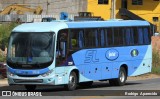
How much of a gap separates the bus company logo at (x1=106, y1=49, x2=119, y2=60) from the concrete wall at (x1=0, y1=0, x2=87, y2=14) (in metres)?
A: 60.4

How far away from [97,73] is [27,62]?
4380 millimetres

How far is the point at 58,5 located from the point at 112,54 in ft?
207

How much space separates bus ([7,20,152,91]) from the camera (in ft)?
74.4

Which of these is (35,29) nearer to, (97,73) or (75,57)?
(75,57)

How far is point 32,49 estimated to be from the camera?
22.8 metres

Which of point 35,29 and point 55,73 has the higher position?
point 35,29

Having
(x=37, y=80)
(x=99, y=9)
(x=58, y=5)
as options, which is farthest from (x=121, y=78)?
(x=58, y=5)

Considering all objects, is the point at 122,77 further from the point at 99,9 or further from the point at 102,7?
the point at 99,9

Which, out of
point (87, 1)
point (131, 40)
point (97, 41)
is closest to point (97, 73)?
point (97, 41)

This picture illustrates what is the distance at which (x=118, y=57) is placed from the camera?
2720 centimetres

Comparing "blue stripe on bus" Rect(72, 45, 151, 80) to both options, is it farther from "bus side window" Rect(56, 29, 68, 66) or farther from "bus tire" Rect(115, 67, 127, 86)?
"bus side window" Rect(56, 29, 68, 66)

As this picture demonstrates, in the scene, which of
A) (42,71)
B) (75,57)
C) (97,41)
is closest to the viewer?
(42,71)

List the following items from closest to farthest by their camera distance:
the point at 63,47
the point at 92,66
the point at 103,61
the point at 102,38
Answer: the point at 63,47
the point at 92,66
the point at 102,38
the point at 103,61

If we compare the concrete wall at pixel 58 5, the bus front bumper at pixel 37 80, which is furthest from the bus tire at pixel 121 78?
the concrete wall at pixel 58 5
